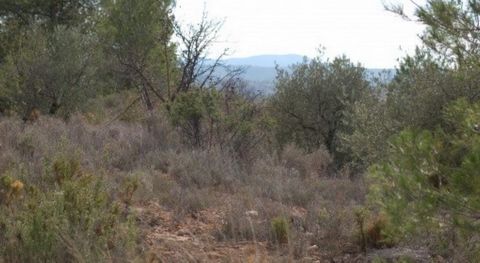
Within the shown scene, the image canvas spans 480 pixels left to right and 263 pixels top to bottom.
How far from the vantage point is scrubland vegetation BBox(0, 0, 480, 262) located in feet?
9.53

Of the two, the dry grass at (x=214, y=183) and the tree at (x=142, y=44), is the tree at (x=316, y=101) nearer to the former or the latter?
the dry grass at (x=214, y=183)

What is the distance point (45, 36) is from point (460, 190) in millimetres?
12233

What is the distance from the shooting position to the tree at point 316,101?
12086 millimetres

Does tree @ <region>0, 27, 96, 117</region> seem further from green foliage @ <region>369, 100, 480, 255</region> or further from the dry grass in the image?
green foliage @ <region>369, 100, 480, 255</region>

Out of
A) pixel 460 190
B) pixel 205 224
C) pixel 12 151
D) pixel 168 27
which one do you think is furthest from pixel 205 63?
pixel 460 190

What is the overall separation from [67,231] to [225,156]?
15.0 ft

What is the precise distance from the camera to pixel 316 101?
1233 cm

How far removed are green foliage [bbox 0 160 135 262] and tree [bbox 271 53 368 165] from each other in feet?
27.5

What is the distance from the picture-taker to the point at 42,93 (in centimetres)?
1205

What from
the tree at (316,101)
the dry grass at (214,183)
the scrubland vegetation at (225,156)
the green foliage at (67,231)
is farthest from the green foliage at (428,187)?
the tree at (316,101)

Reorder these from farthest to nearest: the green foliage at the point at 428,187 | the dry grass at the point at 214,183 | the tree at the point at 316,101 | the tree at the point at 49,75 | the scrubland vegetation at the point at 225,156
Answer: the tree at the point at 316,101 → the tree at the point at 49,75 → the dry grass at the point at 214,183 → the scrubland vegetation at the point at 225,156 → the green foliage at the point at 428,187

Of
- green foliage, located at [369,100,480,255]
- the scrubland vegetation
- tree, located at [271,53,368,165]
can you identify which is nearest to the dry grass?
the scrubland vegetation

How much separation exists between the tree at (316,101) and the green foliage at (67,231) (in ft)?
27.5

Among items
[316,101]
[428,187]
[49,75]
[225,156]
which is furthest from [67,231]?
[316,101]
